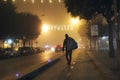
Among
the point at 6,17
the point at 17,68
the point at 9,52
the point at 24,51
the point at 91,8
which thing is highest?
the point at 6,17

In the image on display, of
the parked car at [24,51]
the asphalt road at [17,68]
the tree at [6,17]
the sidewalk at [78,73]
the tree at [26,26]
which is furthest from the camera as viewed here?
the tree at [26,26]

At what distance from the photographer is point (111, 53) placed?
3428 centimetres

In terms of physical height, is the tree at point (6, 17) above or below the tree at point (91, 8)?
above

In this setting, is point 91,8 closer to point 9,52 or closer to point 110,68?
point 110,68

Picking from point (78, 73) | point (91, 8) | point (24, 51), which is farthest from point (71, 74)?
point (24, 51)

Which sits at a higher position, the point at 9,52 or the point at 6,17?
the point at 6,17

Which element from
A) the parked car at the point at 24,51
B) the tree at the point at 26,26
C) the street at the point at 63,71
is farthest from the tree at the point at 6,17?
the street at the point at 63,71

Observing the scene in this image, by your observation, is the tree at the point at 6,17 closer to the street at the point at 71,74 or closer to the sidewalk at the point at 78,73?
the sidewalk at the point at 78,73

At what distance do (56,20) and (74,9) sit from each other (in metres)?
149

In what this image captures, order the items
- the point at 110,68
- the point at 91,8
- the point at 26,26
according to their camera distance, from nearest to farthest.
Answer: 1. the point at 110,68
2. the point at 91,8
3. the point at 26,26

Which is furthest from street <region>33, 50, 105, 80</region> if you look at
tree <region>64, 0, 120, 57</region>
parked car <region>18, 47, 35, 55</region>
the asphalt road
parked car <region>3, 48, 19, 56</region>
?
parked car <region>18, 47, 35, 55</region>

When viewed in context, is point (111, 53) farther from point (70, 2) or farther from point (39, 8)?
point (39, 8)

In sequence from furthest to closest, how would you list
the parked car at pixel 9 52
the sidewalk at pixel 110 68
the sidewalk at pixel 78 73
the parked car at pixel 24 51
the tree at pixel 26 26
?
1. the tree at pixel 26 26
2. the parked car at pixel 24 51
3. the parked car at pixel 9 52
4. the sidewalk at pixel 78 73
5. the sidewalk at pixel 110 68

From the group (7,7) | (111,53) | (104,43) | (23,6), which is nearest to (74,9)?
(111,53)
